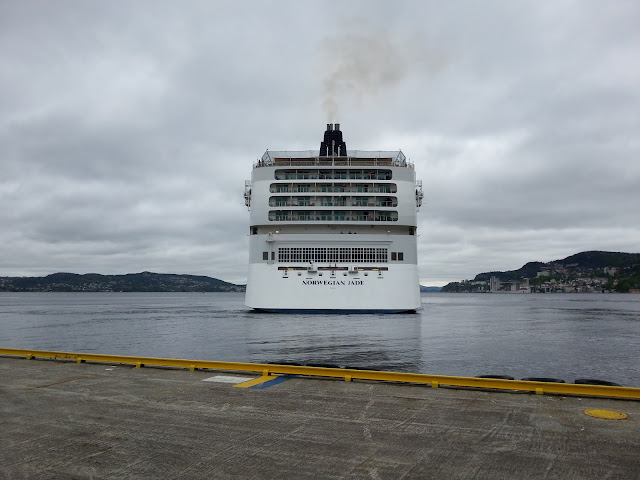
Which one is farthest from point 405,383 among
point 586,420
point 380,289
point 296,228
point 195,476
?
point 296,228

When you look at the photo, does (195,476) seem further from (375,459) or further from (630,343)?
(630,343)

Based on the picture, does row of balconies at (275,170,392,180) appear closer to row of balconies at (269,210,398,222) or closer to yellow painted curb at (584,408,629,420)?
row of balconies at (269,210,398,222)

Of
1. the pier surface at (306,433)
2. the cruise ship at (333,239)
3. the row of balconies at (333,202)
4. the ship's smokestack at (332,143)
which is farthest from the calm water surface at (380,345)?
the ship's smokestack at (332,143)

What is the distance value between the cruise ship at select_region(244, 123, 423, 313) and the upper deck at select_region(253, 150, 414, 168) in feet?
3.12

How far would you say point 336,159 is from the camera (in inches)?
2261

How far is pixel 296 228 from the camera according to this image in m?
52.7

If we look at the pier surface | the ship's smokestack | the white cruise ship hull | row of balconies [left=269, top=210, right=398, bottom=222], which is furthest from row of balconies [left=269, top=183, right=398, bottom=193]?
the pier surface

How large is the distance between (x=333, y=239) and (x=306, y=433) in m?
42.3

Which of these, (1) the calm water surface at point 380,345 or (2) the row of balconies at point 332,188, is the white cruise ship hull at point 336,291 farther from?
(2) the row of balconies at point 332,188

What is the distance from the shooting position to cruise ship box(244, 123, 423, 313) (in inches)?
1933

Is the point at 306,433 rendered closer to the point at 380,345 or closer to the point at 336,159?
the point at 380,345

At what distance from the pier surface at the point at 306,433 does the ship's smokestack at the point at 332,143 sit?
56.0 metres

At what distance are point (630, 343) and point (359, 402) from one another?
2907cm

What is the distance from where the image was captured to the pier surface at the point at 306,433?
21.9 feet
